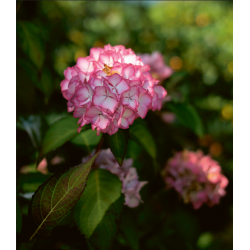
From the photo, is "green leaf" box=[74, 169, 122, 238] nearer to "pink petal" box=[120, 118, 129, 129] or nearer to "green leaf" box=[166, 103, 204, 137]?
"pink petal" box=[120, 118, 129, 129]

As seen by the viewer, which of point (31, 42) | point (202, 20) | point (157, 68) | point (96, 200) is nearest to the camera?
point (96, 200)

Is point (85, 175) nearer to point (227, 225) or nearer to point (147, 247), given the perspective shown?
point (147, 247)

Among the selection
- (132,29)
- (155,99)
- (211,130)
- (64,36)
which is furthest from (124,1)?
(155,99)

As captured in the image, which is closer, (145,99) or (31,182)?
(145,99)

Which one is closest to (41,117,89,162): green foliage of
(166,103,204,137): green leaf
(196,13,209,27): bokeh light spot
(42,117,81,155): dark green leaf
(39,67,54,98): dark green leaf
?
(42,117,81,155): dark green leaf

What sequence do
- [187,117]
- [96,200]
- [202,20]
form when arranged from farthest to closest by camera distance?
[202,20], [187,117], [96,200]

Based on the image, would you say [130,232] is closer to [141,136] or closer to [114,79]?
[141,136]

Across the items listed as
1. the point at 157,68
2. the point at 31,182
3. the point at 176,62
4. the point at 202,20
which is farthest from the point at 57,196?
the point at 202,20

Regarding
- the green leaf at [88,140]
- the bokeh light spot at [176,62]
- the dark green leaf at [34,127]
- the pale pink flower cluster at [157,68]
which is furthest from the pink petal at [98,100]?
the bokeh light spot at [176,62]
